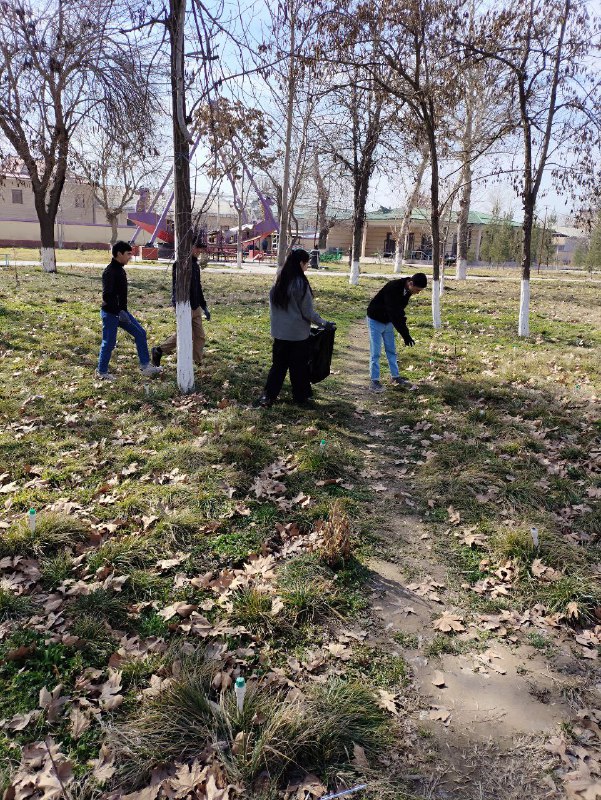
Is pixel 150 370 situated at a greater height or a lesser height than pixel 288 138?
lesser

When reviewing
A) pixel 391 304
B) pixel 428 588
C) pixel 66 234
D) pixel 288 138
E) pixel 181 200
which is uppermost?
pixel 66 234

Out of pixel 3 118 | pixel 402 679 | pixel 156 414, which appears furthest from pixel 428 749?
pixel 3 118

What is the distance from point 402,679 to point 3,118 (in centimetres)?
2035

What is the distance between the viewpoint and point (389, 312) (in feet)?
24.4

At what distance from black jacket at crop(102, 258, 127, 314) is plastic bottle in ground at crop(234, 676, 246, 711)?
5779 mm

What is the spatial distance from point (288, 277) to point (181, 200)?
5.54 ft

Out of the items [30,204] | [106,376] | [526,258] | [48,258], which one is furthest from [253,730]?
[30,204]

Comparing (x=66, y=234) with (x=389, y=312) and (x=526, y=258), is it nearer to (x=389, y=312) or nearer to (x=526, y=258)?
(x=526, y=258)

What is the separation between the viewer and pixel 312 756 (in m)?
2.56

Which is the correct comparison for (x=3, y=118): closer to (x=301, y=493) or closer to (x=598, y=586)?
(x=301, y=493)

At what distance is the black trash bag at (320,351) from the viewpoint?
22.2ft

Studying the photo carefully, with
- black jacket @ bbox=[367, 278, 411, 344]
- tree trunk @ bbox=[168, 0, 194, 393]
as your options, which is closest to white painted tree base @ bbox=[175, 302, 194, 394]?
tree trunk @ bbox=[168, 0, 194, 393]

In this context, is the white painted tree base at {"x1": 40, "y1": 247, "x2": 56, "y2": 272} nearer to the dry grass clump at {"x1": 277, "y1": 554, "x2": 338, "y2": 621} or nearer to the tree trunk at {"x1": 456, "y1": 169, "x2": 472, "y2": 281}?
the tree trunk at {"x1": 456, "y1": 169, "x2": 472, "y2": 281}

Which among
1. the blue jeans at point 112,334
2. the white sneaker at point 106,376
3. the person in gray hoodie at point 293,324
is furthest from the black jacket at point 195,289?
the person in gray hoodie at point 293,324
